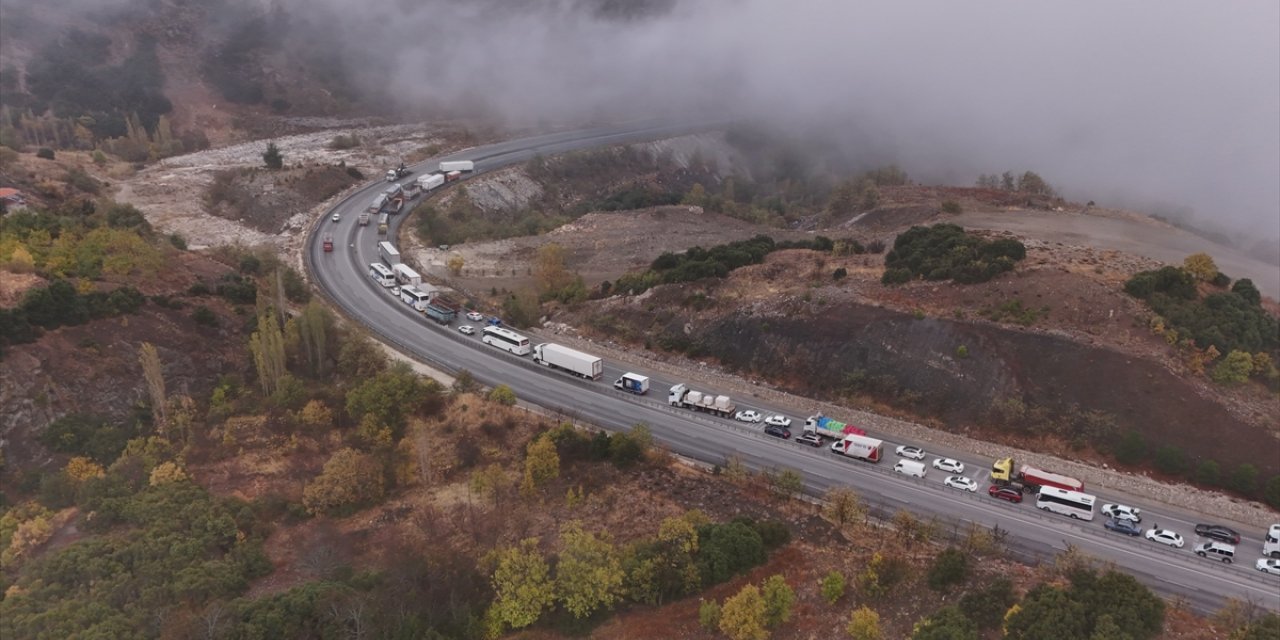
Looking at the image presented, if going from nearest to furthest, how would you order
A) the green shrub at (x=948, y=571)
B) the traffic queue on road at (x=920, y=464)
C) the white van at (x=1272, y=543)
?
the green shrub at (x=948, y=571) → the white van at (x=1272, y=543) → the traffic queue on road at (x=920, y=464)

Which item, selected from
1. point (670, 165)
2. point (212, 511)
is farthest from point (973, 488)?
point (670, 165)

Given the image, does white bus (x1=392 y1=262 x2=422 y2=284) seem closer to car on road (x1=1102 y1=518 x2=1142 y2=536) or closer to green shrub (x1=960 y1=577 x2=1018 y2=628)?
green shrub (x1=960 y1=577 x2=1018 y2=628)

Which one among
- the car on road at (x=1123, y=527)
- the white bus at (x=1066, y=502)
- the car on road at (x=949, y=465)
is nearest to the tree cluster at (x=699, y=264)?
the car on road at (x=949, y=465)

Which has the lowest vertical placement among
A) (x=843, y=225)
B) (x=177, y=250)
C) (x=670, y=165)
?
(x=177, y=250)

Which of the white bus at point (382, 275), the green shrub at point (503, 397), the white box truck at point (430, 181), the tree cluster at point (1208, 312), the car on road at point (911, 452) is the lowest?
the green shrub at point (503, 397)

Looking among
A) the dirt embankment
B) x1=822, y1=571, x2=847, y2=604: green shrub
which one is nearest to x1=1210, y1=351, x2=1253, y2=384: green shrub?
x1=822, y1=571, x2=847, y2=604: green shrub

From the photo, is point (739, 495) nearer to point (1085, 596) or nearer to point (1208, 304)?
point (1085, 596)

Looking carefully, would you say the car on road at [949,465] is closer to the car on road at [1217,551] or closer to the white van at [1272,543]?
the car on road at [1217,551]
